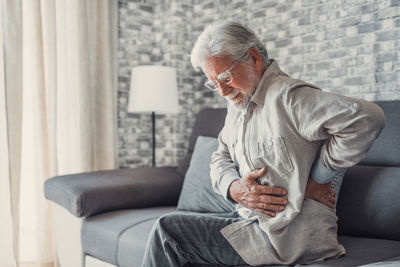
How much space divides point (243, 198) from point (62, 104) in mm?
1954

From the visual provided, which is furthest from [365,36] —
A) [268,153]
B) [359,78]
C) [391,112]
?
[268,153]

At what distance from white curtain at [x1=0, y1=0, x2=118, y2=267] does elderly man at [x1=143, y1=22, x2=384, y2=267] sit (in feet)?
5.40

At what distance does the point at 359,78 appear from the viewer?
→ 2.75 meters

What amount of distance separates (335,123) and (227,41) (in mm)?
452

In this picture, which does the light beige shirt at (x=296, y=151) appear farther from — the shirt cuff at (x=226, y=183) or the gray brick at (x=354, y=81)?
the gray brick at (x=354, y=81)

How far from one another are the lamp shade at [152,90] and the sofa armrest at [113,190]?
1.53 ft

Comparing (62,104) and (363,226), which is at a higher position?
(62,104)

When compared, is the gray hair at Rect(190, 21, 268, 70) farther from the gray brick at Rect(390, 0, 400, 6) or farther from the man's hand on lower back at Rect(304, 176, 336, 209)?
the gray brick at Rect(390, 0, 400, 6)

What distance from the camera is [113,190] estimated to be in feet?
8.75

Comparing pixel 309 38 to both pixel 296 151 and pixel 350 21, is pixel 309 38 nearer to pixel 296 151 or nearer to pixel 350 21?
pixel 350 21

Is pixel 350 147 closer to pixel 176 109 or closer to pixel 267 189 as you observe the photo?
pixel 267 189

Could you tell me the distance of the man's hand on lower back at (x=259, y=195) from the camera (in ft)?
5.36

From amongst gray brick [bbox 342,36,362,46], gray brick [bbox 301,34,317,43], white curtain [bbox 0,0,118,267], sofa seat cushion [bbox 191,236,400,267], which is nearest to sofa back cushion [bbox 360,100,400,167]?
sofa seat cushion [bbox 191,236,400,267]

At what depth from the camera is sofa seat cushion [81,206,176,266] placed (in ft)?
7.18
